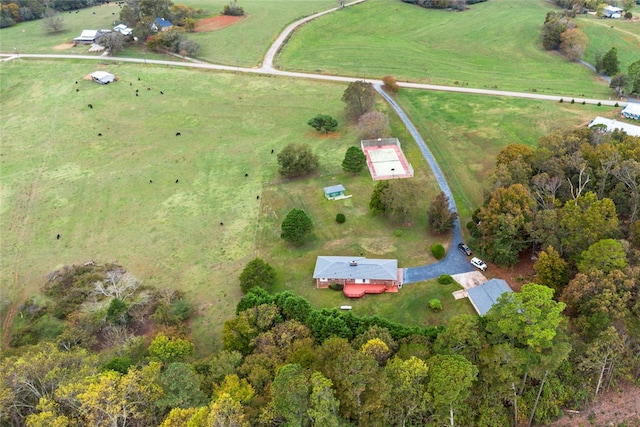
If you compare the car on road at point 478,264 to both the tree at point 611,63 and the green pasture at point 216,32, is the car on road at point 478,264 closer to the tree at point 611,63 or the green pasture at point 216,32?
the tree at point 611,63

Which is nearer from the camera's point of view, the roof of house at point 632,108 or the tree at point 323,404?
the tree at point 323,404

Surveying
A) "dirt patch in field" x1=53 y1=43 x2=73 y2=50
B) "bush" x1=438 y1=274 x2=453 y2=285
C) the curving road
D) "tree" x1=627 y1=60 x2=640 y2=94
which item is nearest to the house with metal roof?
the curving road

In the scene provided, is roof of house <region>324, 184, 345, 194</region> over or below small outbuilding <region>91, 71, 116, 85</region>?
below

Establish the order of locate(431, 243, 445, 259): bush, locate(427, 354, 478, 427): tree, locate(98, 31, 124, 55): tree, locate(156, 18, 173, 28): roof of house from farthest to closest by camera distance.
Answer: locate(156, 18, 173, 28): roof of house
locate(98, 31, 124, 55): tree
locate(431, 243, 445, 259): bush
locate(427, 354, 478, 427): tree

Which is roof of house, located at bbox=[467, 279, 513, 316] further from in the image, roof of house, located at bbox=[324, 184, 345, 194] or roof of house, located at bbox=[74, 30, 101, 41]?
roof of house, located at bbox=[74, 30, 101, 41]

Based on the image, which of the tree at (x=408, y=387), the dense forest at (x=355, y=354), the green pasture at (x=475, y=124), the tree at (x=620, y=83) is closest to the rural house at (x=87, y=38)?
the green pasture at (x=475, y=124)

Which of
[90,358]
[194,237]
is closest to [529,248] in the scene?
[194,237]

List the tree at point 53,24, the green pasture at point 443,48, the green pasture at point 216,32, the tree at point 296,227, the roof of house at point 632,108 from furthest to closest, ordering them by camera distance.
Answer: the tree at point 53,24 < the green pasture at point 216,32 < the green pasture at point 443,48 < the roof of house at point 632,108 < the tree at point 296,227
